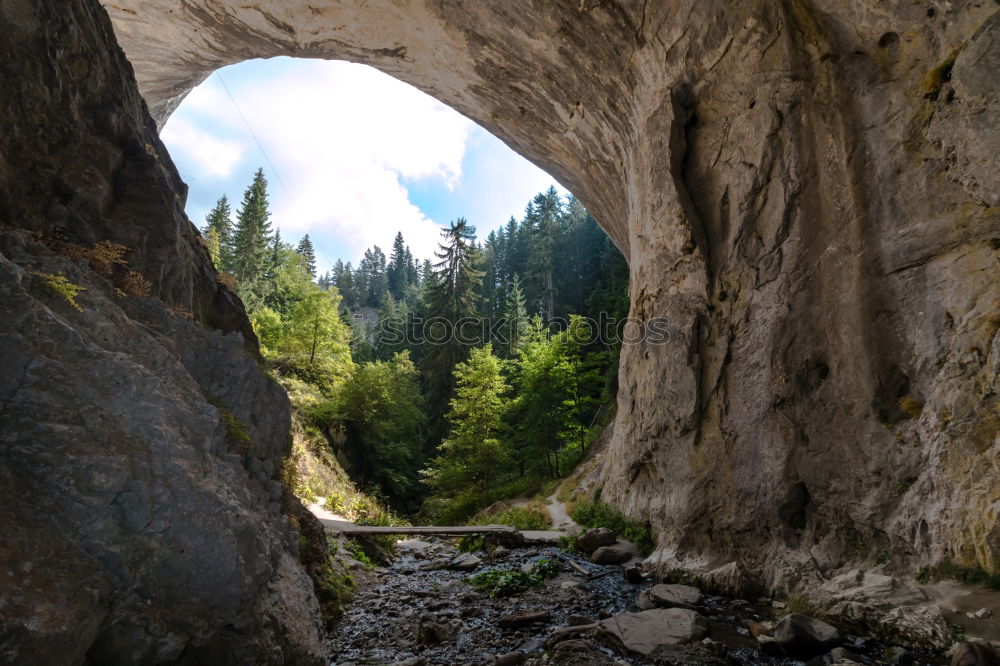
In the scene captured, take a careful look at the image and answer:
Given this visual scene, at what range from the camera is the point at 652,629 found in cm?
630

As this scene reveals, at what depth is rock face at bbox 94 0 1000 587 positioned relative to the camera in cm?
660

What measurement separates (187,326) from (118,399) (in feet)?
8.76

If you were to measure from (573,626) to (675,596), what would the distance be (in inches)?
89.5

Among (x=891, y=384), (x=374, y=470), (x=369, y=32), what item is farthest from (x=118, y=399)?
(x=374, y=470)

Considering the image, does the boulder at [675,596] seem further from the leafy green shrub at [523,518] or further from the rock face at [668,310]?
the leafy green shrub at [523,518]

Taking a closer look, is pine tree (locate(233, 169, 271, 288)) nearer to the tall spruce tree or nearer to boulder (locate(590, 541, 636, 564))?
the tall spruce tree

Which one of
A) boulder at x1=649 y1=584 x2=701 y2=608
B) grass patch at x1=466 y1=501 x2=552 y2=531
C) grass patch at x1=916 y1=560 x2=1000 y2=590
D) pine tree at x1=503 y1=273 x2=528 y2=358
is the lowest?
grass patch at x1=466 y1=501 x2=552 y2=531

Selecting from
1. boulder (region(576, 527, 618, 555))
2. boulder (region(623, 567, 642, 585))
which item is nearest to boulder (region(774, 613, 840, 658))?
boulder (region(623, 567, 642, 585))

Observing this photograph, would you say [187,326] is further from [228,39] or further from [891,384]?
[228,39]

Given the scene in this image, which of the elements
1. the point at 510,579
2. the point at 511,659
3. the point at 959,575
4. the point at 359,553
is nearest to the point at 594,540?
the point at 510,579

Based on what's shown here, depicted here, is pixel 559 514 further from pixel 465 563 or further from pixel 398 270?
pixel 398 270

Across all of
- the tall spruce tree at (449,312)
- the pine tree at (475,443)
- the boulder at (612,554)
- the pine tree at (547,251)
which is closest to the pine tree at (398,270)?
the pine tree at (547,251)

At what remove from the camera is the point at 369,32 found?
14.4 metres

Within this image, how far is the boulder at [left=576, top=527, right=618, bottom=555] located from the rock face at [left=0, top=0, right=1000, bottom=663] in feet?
3.16
